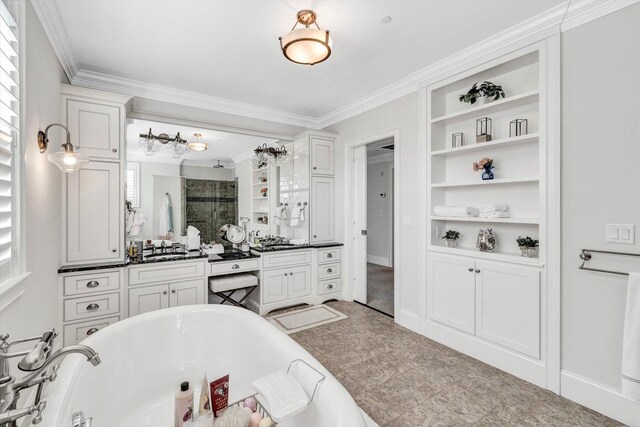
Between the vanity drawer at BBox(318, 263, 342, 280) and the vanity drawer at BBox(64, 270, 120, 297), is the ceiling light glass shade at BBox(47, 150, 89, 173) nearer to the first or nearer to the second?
the vanity drawer at BBox(64, 270, 120, 297)

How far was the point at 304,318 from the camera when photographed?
3.43 meters

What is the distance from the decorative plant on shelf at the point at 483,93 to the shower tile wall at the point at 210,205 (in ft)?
9.05

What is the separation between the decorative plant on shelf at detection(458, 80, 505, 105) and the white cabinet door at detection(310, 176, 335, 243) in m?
1.99

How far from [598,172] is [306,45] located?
2072mm

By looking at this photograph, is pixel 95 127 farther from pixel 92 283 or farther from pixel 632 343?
pixel 632 343

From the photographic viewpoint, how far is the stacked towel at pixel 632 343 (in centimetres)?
164

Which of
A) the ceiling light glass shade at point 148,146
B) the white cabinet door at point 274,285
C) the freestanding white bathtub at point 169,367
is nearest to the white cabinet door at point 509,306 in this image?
the freestanding white bathtub at point 169,367

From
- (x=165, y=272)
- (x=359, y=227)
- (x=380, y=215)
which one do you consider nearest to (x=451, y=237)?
(x=359, y=227)

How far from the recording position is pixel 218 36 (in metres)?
2.29

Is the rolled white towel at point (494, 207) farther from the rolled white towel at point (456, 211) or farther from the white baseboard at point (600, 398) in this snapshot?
the white baseboard at point (600, 398)

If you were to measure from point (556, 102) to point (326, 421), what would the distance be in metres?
2.44

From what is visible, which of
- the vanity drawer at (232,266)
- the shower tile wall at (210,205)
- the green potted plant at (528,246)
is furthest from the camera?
the shower tile wall at (210,205)

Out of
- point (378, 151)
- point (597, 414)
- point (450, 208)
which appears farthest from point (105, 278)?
point (378, 151)

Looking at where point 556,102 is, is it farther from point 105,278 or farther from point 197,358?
point 105,278
